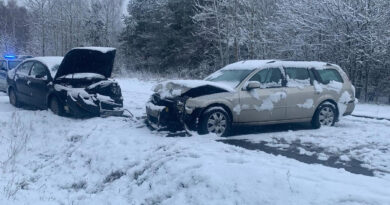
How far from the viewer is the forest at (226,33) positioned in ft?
61.2

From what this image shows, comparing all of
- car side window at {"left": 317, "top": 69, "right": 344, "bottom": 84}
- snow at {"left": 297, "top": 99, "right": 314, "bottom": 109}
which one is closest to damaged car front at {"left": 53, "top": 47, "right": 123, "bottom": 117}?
snow at {"left": 297, "top": 99, "right": 314, "bottom": 109}

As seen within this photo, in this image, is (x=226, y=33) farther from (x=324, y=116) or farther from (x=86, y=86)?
(x=324, y=116)

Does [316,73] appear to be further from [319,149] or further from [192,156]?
[192,156]

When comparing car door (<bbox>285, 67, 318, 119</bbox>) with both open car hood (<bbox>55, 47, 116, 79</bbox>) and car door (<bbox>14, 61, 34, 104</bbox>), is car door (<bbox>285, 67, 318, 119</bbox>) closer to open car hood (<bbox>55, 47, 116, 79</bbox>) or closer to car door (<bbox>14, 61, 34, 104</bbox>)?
open car hood (<bbox>55, 47, 116, 79</bbox>)

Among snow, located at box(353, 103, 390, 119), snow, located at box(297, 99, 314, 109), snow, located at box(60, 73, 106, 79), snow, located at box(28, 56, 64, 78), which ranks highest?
snow, located at box(28, 56, 64, 78)

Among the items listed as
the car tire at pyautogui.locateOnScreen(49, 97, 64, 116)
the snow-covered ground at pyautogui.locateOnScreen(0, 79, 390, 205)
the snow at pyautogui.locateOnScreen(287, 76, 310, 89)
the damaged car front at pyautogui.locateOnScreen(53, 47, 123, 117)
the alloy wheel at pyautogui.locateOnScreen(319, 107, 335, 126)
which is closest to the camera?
the snow-covered ground at pyautogui.locateOnScreen(0, 79, 390, 205)

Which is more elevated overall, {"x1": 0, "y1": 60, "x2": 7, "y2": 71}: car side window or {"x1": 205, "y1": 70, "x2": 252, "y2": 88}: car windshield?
{"x1": 0, "y1": 60, "x2": 7, "y2": 71}: car side window

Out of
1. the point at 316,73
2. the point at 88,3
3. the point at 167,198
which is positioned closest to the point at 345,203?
the point at 167,198

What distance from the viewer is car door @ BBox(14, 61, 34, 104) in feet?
38.7

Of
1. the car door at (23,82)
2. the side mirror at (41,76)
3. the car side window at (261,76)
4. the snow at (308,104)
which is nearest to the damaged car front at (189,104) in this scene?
the car side window at (261,76)

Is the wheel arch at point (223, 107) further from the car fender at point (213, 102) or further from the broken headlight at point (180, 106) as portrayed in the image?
the broken headlight at point (180, 106)

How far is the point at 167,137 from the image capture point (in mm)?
7949

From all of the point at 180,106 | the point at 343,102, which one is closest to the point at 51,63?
the point at 180,106

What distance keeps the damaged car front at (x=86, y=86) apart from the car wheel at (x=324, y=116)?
4971mm
